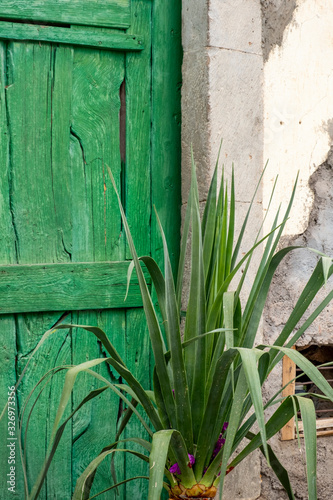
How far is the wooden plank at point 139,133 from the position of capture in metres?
1.91

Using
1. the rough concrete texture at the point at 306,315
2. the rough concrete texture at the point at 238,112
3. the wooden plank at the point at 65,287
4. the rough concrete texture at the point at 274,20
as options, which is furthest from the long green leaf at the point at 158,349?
the rough concrete texture at the point at 274,20

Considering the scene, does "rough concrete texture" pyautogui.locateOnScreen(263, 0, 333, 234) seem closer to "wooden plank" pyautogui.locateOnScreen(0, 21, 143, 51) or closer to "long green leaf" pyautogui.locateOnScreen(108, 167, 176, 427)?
"wooden plank" pyautogui.locateOnScreen(0, 21, 143, 51)

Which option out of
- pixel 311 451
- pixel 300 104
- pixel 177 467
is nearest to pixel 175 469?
pixel 177 467

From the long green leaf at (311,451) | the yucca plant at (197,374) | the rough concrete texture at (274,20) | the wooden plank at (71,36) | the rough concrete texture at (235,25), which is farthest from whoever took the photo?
the rough concrete texture at (274,20)

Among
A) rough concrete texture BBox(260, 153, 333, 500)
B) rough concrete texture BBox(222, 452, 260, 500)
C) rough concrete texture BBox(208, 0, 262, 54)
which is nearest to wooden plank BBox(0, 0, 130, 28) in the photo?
rough concrete texture BBox(208, 0, 262, 54)

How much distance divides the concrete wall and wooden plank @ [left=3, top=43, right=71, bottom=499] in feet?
1.49

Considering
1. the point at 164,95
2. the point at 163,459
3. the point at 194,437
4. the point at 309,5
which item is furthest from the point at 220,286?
the point at 309,5

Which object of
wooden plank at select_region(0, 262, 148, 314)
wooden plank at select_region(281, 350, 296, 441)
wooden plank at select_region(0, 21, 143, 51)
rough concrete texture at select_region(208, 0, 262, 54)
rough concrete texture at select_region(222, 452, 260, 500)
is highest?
rough concrete texture at select_region(208, 0, 262, 54)

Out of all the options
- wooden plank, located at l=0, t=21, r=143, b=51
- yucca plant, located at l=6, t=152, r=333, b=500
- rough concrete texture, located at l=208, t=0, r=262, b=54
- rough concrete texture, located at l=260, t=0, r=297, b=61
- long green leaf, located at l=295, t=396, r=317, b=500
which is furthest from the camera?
rough concrete texture, located at l=260, t=0, r=297, b=61

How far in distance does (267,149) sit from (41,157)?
2.56ft

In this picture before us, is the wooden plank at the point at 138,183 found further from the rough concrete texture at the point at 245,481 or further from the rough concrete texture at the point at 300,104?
the rough concrete texture at the point at 300,104

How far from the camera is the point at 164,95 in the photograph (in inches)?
77.0

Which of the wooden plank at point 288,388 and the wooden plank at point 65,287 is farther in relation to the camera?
the wooden plank at point 288,388

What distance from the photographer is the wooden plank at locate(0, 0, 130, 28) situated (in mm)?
1742
